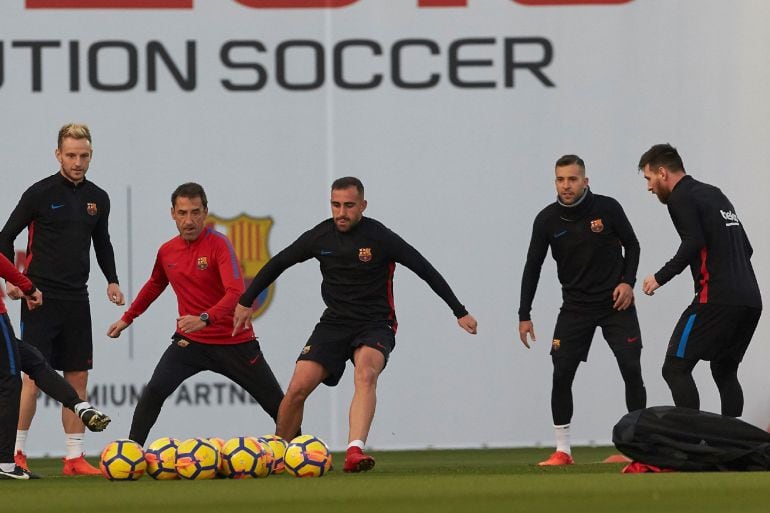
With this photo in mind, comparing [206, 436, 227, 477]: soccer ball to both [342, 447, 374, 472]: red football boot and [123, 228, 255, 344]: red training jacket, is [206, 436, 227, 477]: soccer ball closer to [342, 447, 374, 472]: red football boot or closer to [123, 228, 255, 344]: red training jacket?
[342, 447, 374, 472]: red football boot

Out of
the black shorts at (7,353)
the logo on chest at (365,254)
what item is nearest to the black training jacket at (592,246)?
the logo on chest at (365,254)

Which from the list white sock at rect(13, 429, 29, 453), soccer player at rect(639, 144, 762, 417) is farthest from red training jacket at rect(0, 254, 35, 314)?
soccer player at rect(639, 144, 762, 417)

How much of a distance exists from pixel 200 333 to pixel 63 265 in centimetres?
84

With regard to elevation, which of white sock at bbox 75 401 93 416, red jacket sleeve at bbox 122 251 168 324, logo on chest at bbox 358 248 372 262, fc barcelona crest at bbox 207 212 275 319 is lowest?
white sock at bbox 75 401 93 416

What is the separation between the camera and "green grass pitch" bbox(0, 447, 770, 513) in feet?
16.6

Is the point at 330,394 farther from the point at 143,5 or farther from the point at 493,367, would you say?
the point at 143,5

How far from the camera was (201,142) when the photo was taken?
9.63 m

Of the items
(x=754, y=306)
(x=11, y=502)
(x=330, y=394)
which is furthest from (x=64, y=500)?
(x=330, y=394)

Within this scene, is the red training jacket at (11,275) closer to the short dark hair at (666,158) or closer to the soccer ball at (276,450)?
the soccer ball at (276,450)

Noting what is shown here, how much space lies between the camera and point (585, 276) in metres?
7.98

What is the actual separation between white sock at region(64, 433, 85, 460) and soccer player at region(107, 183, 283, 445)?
1.57ft

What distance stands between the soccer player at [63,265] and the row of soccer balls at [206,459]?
1320 millimetres

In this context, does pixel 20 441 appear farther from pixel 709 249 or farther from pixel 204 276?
pixel 709 249

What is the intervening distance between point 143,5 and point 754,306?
4.48 metres
